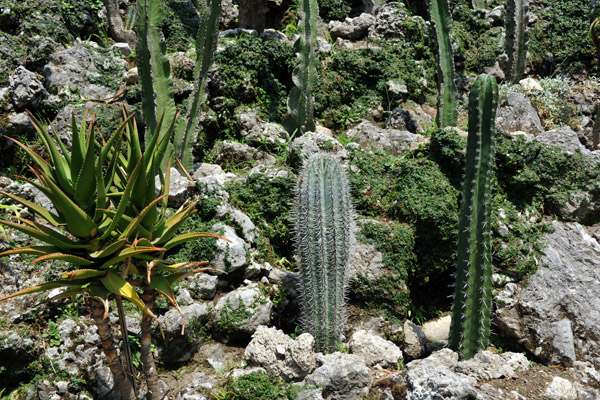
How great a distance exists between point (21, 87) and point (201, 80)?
6.07 feet

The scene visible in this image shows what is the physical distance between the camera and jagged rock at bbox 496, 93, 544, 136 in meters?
5.99

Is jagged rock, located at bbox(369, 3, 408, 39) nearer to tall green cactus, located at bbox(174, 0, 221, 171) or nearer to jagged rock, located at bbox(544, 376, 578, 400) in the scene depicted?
tall green cactus, located at bbox(174, 0, 221, 171)

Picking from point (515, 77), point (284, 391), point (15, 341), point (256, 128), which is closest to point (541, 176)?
point (515, 77)

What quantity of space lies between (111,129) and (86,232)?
8.82 ft

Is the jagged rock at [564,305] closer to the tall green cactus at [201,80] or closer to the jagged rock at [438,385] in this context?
the jagged rock at [438,385]

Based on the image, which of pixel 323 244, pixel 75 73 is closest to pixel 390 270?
pixel 323 244

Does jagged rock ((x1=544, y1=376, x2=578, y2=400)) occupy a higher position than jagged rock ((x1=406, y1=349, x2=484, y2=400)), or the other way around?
jagged rock ((x1=406, y1=349, x2=484, y2=400))

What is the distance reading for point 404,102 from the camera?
6633mm

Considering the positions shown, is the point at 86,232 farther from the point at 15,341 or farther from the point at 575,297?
the point at 575,297

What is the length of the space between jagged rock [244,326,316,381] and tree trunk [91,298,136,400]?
878mm

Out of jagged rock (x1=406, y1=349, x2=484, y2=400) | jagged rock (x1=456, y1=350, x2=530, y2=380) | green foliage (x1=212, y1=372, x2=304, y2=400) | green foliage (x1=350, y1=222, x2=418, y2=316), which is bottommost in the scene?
green foliage (x1=212, y1=372, x2=304, y2=400)

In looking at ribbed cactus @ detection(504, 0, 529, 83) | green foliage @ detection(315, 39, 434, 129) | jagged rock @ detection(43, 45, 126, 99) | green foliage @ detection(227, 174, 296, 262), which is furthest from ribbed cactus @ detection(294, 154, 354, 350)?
ribbed cactus @ detection(504, 0, 529, 83)

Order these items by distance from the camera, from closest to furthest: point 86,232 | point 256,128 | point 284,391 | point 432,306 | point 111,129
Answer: point 86,232
point 284,391
point 432,306
point 111,129
point 256,128

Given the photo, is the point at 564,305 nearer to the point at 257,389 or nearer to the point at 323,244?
the point at 323,244
